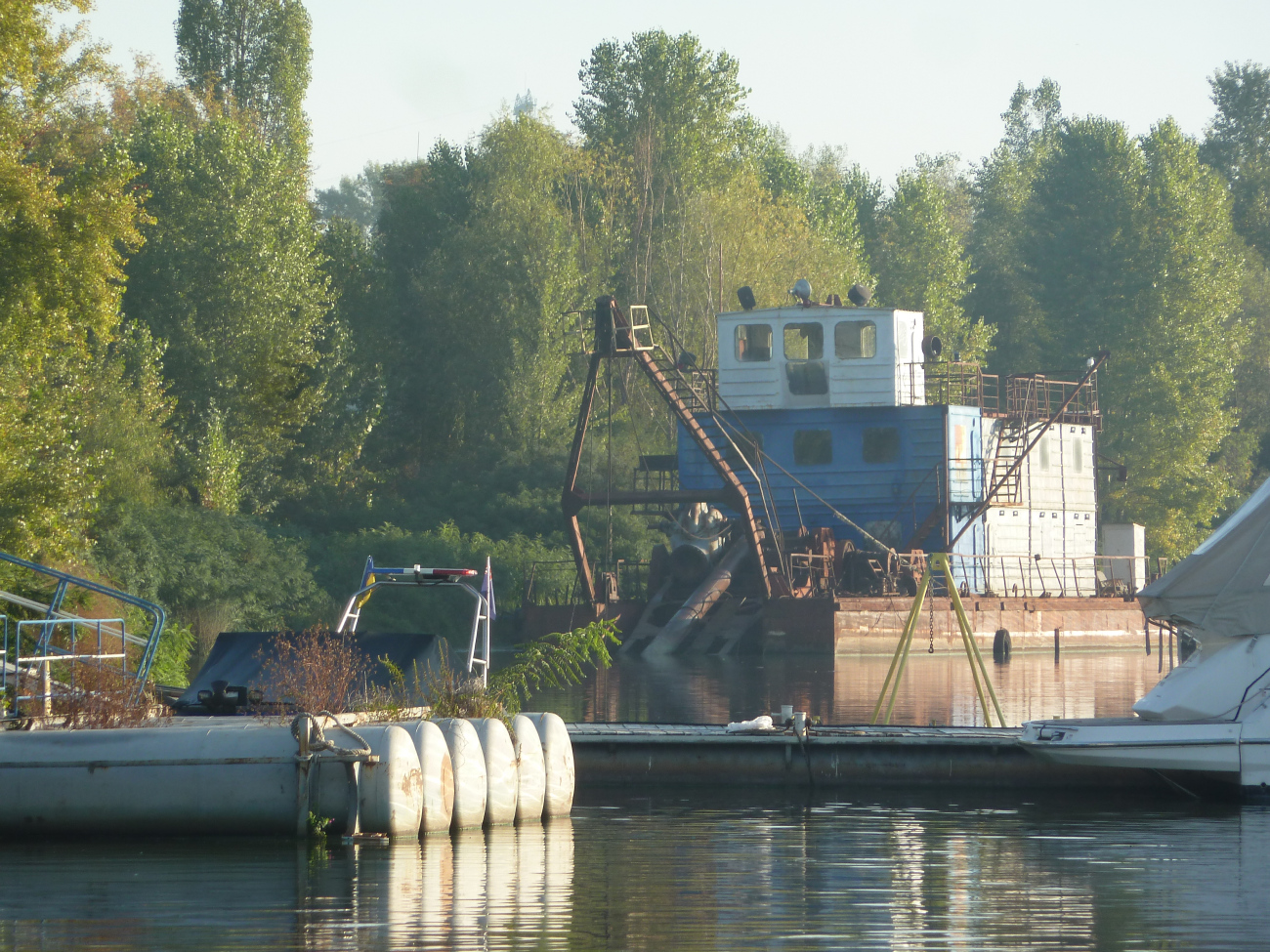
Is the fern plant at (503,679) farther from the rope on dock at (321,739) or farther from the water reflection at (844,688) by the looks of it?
the water reflection at (844,688)

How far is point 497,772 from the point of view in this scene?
14.9 metres

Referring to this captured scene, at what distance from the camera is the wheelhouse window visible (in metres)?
45.6

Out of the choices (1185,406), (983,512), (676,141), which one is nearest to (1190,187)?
(1185,406)

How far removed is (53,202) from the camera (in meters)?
26.9

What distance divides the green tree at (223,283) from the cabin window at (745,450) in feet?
42.0

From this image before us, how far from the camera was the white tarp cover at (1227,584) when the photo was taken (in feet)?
58.6

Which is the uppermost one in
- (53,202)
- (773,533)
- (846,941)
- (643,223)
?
(643,223)

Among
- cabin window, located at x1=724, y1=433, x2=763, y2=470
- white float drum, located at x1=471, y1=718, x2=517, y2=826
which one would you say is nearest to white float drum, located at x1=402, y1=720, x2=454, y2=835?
white float drum, located at x1=471, y1=718, x2=517, y2=826

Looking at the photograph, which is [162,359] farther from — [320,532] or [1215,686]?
[1215,686]

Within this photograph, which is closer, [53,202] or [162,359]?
[53,202]

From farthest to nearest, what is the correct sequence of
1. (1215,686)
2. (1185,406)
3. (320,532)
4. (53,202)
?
(1185,406)
(320,532)
(53,202)
(1215,686)

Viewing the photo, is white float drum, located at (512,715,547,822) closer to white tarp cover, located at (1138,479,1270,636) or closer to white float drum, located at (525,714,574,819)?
white float drum, located at (525,714,574,819)

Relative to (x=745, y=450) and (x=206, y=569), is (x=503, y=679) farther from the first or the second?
(x=745, y=450)

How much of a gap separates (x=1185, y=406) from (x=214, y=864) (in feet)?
200
